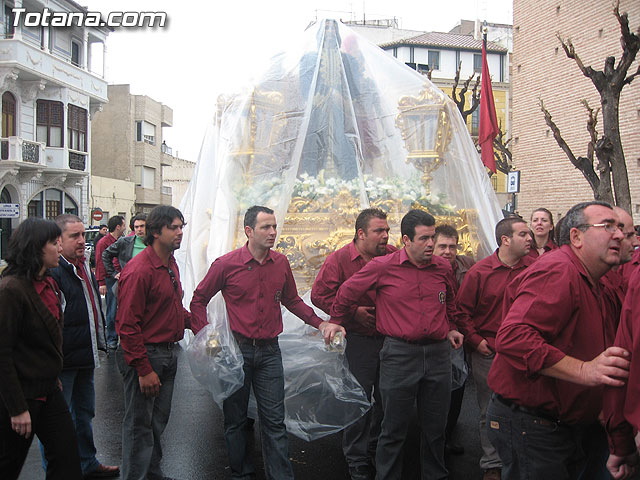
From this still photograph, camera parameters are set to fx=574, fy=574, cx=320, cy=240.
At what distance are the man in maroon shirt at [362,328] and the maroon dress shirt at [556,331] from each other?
60.9 inches

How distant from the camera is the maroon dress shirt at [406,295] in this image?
369 cm

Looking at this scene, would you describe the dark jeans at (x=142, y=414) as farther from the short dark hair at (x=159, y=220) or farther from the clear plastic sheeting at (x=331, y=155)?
the clear plastic sheeting at (x=331, y=155)

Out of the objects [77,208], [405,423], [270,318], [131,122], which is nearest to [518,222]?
[405,423]

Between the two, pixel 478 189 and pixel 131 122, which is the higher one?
pixel 131 122

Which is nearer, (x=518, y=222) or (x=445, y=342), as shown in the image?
(x=445, y=342)

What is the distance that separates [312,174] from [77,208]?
73.9 feet

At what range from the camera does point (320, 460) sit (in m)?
4.50

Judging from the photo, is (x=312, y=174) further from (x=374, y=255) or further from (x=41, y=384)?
(x=41, y=384)

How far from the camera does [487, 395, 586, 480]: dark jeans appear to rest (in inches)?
103

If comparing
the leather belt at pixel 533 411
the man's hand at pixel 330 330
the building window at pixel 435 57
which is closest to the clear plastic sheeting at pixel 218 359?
the man's hand at pixel 330 330

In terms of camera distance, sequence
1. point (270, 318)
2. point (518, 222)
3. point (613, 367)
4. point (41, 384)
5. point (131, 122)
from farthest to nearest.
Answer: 1. point (131, 122)
2. point (518, 222)
3. point (270, 318)
4. point (41, 384)
5. point (613, 367)

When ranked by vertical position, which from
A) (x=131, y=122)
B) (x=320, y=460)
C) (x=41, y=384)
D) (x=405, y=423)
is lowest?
(x=320, y=460)

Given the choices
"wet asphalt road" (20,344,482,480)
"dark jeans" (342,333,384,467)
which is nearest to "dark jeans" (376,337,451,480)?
"dark jeans" (342,333,384,467)

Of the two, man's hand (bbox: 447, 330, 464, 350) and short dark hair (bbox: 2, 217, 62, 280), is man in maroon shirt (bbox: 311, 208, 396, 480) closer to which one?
man's hand (bbox: 447, 330, 464, 350)
